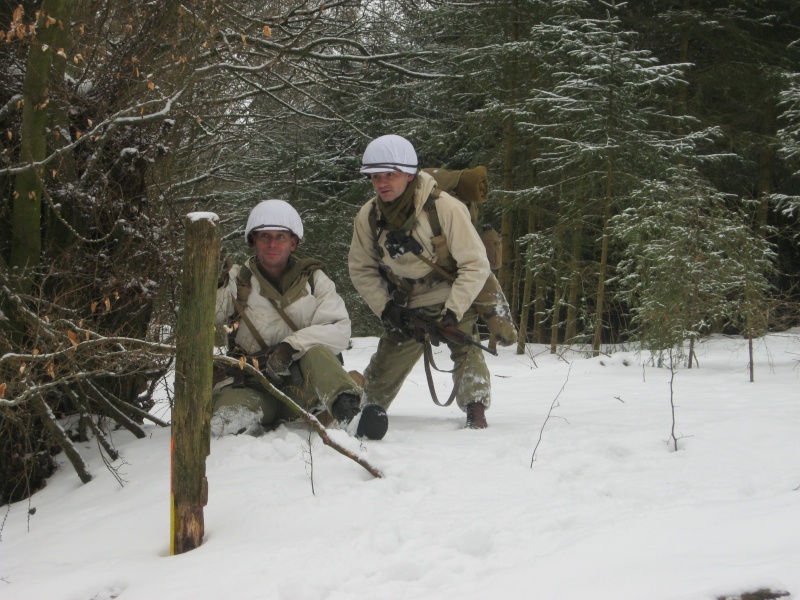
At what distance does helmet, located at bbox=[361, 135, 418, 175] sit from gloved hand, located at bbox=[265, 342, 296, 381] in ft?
3.98

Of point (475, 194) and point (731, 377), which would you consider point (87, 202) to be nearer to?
point (475, 194)

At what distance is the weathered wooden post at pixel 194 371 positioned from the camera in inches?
120

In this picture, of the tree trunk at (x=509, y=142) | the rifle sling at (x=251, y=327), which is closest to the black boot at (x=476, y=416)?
the rifle sling at (x=251, y=327)

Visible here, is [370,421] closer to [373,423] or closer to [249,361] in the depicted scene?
[373,423]

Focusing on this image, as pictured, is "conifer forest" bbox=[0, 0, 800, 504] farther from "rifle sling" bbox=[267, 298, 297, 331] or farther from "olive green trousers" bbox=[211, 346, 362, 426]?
"rifle sling" bbox=[267, 298, 297, 331]

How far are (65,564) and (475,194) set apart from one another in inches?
128

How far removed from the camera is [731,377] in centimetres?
657

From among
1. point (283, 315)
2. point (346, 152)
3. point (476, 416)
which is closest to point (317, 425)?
point (283, 315)

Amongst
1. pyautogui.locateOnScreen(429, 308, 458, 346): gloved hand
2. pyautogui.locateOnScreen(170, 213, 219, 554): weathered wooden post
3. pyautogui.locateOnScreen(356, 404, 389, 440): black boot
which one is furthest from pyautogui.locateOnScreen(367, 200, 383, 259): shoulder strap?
pyautogui.locateOnScreen(170, 213, 219, 554): weathered wooden post

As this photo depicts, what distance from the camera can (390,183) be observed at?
4.52m

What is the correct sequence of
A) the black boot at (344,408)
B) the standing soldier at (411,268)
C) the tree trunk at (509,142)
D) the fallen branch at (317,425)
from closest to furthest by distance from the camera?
the fallen branch at (317,425) < the black boot at (344,408) < the standing soldier at (411,268) < the tree trunk at (509,142)

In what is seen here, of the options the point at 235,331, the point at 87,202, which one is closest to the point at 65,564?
the point at 235,331

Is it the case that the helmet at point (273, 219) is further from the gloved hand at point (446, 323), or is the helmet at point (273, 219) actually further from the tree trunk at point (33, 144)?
the tree trunk at point (33, 144)

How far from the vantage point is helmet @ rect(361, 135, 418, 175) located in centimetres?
444
